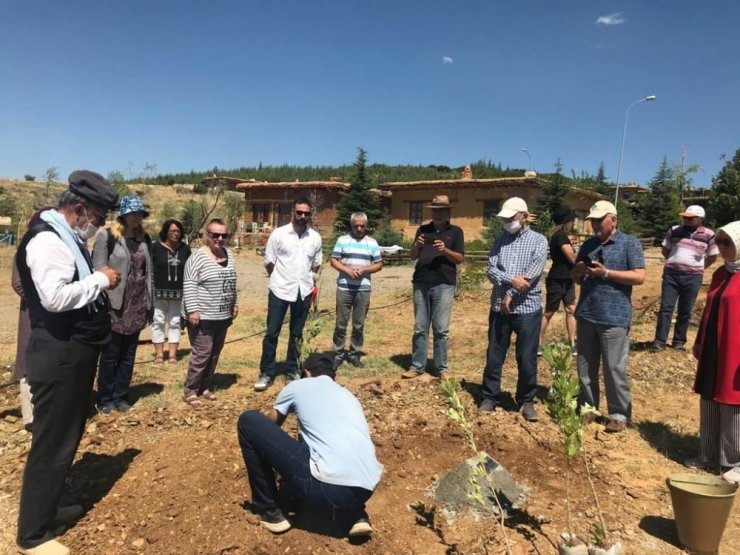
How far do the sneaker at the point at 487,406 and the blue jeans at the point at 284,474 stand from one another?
79.0 inches

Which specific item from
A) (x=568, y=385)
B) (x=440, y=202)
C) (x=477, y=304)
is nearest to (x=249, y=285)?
(x=477, y=304)

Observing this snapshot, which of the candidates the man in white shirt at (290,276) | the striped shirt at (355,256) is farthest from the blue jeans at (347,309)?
the man in white shirt at (290,276)

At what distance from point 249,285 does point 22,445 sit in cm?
1068

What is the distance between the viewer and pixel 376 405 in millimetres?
4578

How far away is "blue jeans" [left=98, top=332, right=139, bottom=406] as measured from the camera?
4.35m

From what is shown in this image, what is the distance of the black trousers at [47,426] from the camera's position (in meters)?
2.59

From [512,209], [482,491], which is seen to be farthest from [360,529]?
[512,209]

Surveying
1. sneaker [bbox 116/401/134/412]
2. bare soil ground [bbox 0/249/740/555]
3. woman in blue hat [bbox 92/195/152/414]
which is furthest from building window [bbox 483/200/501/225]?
sneaker [bbox 116/401/134/412]

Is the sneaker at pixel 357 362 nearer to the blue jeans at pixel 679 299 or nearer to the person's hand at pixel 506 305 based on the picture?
the person's hand at pixel 506 305

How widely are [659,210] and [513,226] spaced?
92.1 feet

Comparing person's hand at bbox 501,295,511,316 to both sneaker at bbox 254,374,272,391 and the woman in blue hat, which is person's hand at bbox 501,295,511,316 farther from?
the woman in blue hat

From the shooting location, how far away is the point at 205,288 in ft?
14.5

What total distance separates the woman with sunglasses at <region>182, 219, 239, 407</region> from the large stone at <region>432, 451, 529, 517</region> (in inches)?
92.4

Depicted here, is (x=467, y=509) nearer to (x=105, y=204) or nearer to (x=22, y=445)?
(x=105, y=204)
